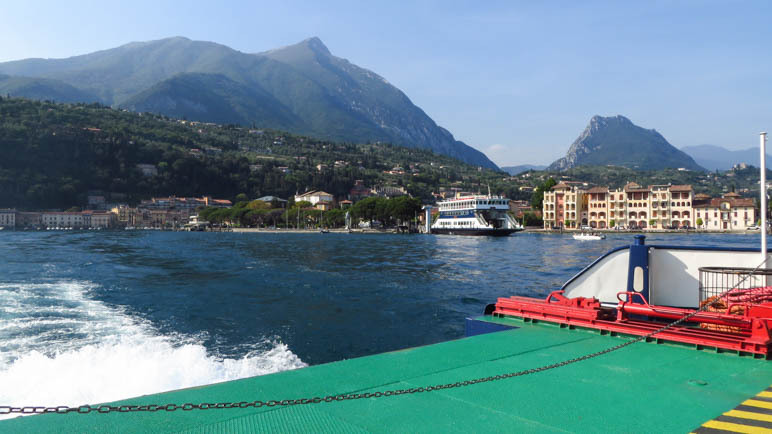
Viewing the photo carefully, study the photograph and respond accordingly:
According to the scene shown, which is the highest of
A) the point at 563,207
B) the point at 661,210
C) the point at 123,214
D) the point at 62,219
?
the point at 563,207

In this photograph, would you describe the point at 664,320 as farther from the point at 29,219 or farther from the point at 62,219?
the point at 29,219

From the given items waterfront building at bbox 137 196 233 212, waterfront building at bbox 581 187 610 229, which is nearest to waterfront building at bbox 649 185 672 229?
waterfront building at bbox 581 187 610 229

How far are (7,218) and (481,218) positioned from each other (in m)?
101

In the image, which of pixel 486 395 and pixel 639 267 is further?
pixel 639 267

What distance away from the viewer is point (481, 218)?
7525cm

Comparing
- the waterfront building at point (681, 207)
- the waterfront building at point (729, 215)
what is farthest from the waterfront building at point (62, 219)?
the waterfront building at point (729, 215)

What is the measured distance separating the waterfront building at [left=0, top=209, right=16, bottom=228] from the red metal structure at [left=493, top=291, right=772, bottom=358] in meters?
128

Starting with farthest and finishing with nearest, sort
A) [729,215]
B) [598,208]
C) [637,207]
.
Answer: [598,208], [637,207], [729,215]

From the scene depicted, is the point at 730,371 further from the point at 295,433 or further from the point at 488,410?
the point at 295,433

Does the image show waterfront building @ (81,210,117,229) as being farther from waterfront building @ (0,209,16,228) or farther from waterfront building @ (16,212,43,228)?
waterfront building @ (0,209,16,228)

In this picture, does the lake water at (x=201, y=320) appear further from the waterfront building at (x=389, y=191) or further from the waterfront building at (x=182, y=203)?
the waterfront building at (x=389, y=191)

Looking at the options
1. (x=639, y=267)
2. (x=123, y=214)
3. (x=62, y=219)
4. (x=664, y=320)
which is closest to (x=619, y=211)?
(x=639, y=267)

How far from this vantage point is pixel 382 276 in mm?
20547

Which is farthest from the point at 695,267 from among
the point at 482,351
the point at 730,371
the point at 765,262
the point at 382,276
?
the point at 382,276
